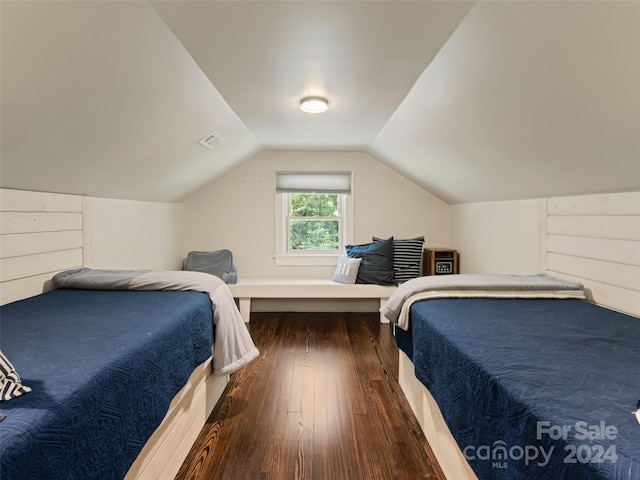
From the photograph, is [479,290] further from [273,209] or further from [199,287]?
[273,209]

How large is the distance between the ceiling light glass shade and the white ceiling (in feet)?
0.17

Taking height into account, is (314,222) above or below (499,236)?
above

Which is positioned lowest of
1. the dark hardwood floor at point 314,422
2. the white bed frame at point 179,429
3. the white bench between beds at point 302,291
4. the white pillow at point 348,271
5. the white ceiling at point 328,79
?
the dark hardwood floor at point 314,422

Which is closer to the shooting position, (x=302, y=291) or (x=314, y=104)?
(x=314, y=104)

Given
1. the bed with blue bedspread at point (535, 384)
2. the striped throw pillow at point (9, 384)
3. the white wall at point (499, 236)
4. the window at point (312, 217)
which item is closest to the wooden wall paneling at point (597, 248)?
the white wall at point (499, 236)

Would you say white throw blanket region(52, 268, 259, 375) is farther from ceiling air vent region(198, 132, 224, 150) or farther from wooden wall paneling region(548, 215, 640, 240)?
wooden wall paneling region(548, 215, 640, 240)

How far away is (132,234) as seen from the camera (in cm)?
314

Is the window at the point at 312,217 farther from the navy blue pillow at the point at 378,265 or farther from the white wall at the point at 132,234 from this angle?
the white wall at the point at 132,234

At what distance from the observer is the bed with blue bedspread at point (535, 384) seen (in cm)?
79

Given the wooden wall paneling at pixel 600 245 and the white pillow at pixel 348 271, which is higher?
the wooden wall paneling at pixel 600 245

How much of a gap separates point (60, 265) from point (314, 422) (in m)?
1.86

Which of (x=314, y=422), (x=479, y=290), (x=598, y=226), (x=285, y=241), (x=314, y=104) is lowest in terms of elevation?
(x=314, y=422)

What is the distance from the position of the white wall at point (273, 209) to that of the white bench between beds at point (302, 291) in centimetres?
48

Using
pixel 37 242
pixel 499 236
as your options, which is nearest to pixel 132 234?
pixel 37 242
